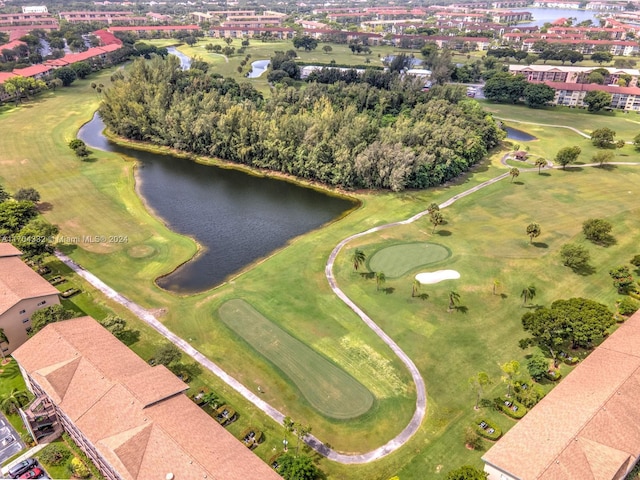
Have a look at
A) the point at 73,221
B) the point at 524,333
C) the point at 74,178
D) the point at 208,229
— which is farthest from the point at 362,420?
the point at 74,178

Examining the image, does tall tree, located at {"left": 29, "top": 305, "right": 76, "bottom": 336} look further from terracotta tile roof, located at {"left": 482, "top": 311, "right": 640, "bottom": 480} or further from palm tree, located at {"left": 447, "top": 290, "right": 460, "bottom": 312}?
palm tree, located at {"left": 447, "top": 290, "right": 460, "bottom": 312}

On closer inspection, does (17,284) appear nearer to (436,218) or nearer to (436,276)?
(436,276)

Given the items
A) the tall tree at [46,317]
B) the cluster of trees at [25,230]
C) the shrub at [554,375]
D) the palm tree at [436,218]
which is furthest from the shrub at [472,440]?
the cluster of trees at [25,230]

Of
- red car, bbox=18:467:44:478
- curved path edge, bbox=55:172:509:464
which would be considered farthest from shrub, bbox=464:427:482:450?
red car, bbox=18:467:44:478

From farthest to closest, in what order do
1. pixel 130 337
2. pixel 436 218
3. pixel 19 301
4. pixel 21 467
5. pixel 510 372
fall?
pixel 436 218, pixel 130 337, pixel 19 301, pixel 510 372, pixel 21 467

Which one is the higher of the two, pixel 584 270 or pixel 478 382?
pixel 478 382

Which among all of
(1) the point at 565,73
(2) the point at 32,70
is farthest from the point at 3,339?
(1) the point at 565,73
